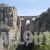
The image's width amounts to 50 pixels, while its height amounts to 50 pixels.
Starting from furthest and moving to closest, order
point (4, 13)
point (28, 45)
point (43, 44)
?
point (4, 13), point (28, 45), point (43, 44)

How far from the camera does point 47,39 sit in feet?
84.5

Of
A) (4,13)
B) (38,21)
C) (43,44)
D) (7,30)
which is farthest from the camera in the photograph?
(38,21)

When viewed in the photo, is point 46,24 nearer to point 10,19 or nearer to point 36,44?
point 10,19

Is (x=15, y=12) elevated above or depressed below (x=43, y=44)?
above

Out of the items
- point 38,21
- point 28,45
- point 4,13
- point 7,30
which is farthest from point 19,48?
point 38,21

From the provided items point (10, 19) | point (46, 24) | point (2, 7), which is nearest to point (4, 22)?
point (10, 19)

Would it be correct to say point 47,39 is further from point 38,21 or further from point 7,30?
point 38,21

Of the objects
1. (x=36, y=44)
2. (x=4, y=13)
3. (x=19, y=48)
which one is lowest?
(x=19, y=48)

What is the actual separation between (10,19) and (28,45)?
5976 mm

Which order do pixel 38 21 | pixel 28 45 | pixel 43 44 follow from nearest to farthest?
pixel 43 44 → pixel 28 45 → pixel 38 21

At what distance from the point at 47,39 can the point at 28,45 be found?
12.7 m

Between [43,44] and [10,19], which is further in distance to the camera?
[10,19]

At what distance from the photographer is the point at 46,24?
4291 centimetres

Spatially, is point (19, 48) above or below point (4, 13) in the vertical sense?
below
